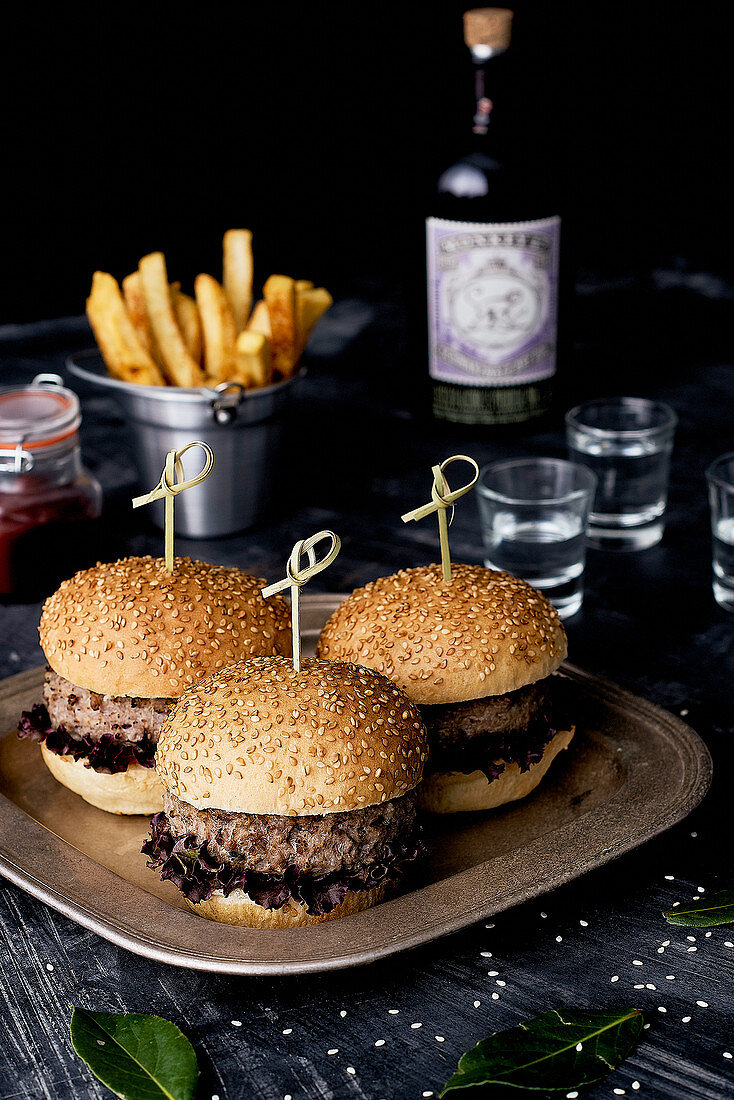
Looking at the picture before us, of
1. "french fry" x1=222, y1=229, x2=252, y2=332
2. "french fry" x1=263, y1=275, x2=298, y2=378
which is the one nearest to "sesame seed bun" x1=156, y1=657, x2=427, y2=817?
"french fry" x1=263, y1=275, x2=298, y2=378

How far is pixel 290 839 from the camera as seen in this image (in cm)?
161

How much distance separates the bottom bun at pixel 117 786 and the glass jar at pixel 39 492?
37.2 inches

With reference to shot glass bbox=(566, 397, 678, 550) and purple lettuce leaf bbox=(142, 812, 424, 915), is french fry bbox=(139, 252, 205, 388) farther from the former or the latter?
purple lettuce leaf bbox=(142, 812, 424, 915)

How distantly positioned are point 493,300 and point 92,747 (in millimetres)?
1890

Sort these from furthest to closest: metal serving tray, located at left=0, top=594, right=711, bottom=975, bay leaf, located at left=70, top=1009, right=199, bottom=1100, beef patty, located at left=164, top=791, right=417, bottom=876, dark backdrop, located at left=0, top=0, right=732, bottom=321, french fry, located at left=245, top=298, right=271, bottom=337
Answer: dark backdrop, located at left=0, top=0, right=732, bottom=321 → french fry, located at left=245, top=298, right=271, bottom=337 → beef patty, located at left=164, top=791, right=417, bottom=876 → metal serving tray, located at left=0, top=594, right=711, bottom=975 → bay leaf, located at left=70, top=1009, right=199, bottom=1100

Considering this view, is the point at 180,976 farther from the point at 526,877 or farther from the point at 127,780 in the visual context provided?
the point at 526,877

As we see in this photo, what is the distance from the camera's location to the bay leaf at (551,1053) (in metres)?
1.39

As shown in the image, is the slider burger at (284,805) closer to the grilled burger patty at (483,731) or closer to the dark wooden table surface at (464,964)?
the dark wooden table surface at (464,964)

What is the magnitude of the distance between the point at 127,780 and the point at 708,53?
4.40 m

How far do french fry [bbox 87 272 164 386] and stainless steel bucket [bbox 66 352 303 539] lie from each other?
51mm

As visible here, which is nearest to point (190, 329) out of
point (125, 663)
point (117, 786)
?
point (125, 663)

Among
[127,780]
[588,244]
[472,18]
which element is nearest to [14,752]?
[127,780]

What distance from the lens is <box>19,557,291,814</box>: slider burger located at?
1906mm

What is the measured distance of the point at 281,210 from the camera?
5.23 m
